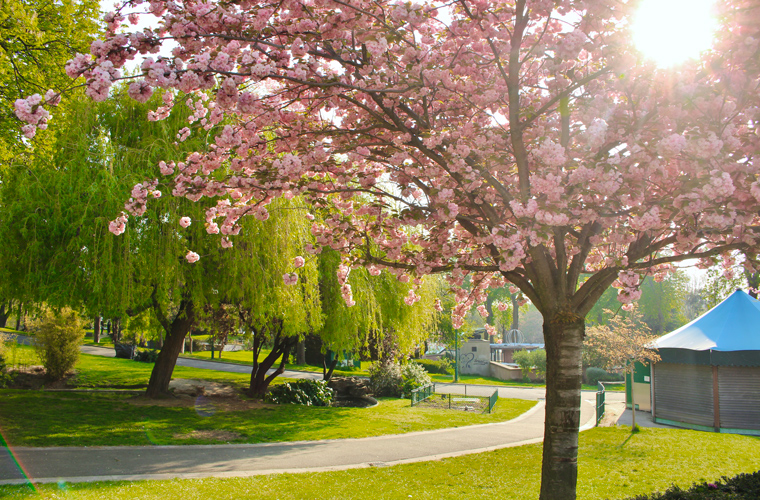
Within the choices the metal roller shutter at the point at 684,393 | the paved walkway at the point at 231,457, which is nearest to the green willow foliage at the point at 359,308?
the paved walkway at the point at 231,457

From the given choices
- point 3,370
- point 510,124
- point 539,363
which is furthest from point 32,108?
point 539,363

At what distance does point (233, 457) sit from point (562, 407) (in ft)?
23.2

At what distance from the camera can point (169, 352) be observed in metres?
15.2

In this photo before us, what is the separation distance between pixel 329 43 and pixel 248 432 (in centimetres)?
1007

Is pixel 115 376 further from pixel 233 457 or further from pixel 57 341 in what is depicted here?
pixel 233 457

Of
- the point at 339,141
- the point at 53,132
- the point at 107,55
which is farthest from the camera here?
the point at 53,132

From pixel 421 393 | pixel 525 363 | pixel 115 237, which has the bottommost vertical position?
pixel 421 393

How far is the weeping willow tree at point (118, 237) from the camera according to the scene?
399 inches

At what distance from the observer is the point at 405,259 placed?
733cm

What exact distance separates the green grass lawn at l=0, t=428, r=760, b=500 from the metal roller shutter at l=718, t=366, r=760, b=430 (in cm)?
320

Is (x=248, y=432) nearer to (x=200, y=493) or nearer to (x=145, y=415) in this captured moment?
(x=145, y=415)

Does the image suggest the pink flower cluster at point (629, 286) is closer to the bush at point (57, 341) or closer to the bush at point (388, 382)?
the bush at point (388, 382)

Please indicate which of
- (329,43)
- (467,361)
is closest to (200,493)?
(329,43)

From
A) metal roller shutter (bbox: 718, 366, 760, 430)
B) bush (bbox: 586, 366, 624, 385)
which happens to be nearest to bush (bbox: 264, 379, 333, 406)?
metal roller shutter (bbox: 718, 366, 760, 430)
